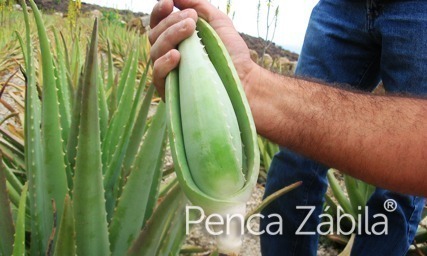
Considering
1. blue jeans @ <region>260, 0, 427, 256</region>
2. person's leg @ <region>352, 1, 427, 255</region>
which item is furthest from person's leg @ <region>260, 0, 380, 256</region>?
person's leg @ <region>352, 1, 427, 255</region>

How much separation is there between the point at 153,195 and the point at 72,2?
1.72 meters

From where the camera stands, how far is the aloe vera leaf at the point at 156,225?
81cm

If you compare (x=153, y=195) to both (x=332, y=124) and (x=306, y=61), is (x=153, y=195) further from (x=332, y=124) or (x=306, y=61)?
(x=306, y=61)

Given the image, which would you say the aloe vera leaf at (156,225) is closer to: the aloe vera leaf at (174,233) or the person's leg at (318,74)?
the aloe vera leaf at (174,233)

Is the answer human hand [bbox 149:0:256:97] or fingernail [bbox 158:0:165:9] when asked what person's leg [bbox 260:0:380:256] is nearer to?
human hand [bbox 149:0:256:97]

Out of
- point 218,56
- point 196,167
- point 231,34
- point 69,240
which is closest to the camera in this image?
point 196,167

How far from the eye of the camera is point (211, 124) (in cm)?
48

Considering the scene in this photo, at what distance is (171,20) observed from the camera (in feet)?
2.35

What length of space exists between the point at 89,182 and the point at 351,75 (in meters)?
1.07

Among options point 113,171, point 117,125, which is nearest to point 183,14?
point 113,171

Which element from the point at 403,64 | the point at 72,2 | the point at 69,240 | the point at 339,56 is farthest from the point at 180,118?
the point at 72,2

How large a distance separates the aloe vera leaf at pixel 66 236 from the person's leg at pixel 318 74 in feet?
3.18

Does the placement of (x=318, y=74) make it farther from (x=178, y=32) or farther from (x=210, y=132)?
(x=210, y=132)

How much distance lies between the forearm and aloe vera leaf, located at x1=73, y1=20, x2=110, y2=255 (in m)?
0.30
